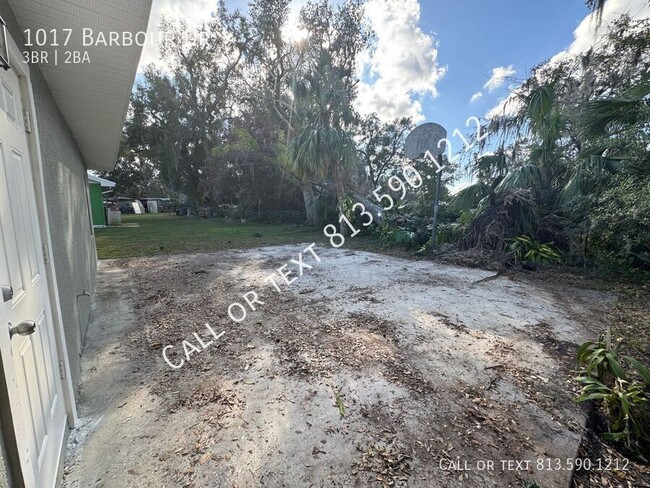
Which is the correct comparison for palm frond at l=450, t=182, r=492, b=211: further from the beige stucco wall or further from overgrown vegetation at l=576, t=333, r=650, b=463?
the beige stucco wall

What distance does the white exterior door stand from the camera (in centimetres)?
97

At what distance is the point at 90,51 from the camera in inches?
65.7

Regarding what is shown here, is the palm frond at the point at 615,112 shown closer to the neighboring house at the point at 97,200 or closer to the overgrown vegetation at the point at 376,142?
the overgrown vegetation at the point at 376,142

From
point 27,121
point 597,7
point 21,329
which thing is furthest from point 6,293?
point 597,7

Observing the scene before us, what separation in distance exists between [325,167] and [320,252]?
8.31ft

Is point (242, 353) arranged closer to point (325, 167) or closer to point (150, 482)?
point (150, 482)

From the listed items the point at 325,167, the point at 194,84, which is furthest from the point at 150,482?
the point at 194,84

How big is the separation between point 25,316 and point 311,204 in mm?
12451

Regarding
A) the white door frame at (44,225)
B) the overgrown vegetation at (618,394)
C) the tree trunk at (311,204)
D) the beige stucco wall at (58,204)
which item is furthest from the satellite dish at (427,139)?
the white door frame at (44,225)

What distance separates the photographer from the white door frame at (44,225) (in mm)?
1479

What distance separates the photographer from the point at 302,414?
1766 mm

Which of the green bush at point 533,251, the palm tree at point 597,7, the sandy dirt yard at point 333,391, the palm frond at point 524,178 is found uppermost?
the palm tree at point 597,7

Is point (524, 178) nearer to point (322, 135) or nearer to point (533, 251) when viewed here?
point (533, 251)

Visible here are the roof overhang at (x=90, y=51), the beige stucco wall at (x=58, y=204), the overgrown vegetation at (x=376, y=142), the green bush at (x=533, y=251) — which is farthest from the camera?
the green bush at (x=533, y=251)
